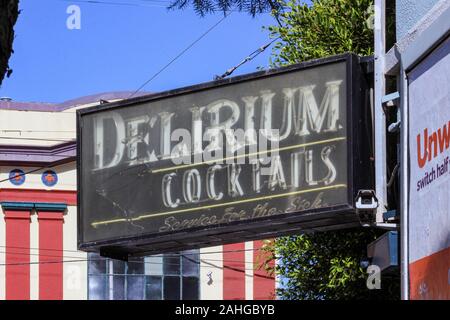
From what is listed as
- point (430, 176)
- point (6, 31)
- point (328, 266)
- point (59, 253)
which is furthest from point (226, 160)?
point (59, 253)

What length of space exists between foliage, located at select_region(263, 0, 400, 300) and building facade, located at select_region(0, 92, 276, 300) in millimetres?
12932

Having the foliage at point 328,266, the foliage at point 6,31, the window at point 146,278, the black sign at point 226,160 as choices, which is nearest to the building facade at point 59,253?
the window at point 146,278

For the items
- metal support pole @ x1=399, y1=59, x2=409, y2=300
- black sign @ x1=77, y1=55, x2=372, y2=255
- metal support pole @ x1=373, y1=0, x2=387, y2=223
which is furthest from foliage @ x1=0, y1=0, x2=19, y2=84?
metal support pole @ x1=373, y1=0, x2=387, y2=223

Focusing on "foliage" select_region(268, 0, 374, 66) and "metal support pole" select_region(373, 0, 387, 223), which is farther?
"foliage" select_region(268, 0, 374, 66)

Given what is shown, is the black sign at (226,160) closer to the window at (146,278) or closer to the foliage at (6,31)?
the foliage at (6,31)

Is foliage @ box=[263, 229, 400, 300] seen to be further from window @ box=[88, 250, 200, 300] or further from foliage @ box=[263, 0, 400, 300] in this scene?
window @ box=[88, 250, 200, 300]

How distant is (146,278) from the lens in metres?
31.7

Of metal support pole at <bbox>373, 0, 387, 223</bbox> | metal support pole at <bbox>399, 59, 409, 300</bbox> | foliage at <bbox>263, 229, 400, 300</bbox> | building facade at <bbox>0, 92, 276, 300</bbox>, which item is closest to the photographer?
metal support pole at <bbox>399, 59, 409, 300</bbox>

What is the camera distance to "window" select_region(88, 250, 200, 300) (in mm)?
31344

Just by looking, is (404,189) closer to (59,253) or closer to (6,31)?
(6,31)

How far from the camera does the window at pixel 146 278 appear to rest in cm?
3134

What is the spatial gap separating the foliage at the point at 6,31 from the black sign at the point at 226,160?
504cm
